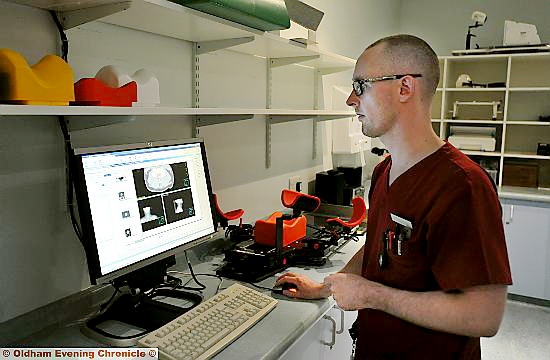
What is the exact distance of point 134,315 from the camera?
1.39m

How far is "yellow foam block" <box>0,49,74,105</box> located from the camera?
3.38 feet

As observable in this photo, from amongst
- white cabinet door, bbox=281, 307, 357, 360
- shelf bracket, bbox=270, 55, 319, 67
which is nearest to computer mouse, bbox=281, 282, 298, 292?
white cabinet door, bbox=281, 307, 357, 360

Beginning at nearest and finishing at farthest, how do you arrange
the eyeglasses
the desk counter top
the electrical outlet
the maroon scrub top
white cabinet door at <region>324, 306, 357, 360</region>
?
the maroon scrub top → the desk counter top → the eyeglasses → white cabinet door at <region>324, 306, 357, 360</region> → the electrical outlet

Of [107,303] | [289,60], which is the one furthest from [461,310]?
[289,60]

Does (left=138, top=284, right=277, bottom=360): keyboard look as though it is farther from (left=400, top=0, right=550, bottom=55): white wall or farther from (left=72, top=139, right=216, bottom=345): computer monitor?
(left=400, top=0, right=550, bottom=55): white wall

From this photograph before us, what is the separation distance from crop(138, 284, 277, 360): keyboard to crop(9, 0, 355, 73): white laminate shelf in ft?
2.90

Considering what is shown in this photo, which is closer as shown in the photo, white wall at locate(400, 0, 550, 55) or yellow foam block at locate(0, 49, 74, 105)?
yellow foam block at locate(0, 49, 74, 105)

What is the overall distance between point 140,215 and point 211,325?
391mm

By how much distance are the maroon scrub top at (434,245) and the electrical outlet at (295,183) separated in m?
1.43

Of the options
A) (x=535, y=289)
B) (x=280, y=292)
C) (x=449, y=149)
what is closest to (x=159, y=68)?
(x=280, y=292)

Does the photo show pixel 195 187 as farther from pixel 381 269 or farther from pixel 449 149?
pixel 449 149

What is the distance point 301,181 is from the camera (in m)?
2.99

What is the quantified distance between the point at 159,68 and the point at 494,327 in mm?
1446

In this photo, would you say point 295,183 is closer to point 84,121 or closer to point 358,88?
point 358,88
